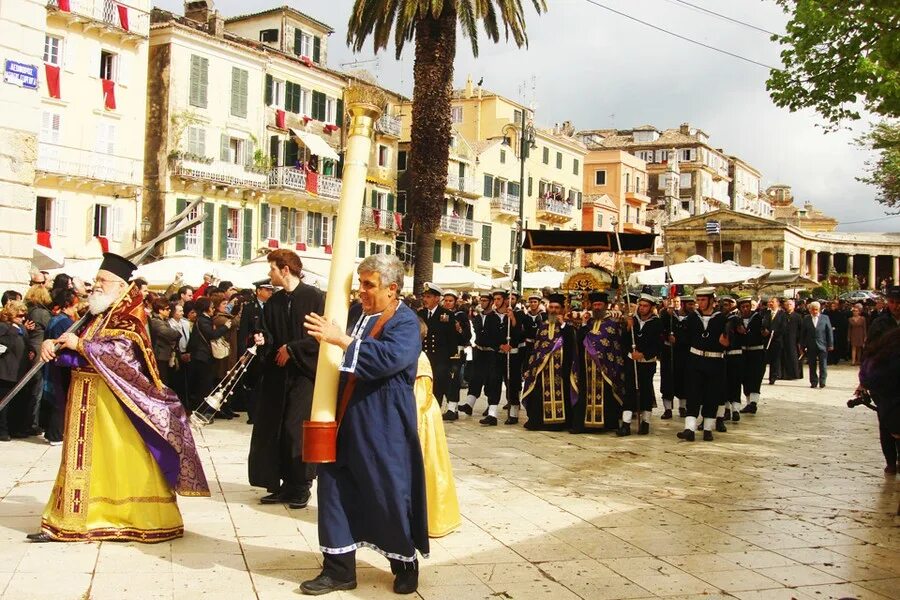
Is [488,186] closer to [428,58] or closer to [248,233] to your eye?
[248,233]

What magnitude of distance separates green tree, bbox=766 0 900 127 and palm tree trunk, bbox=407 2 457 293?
8841mm

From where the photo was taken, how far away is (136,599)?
4734 mm

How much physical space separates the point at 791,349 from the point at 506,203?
35446mm

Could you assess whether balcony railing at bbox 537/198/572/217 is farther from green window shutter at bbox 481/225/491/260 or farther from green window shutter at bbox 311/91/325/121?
green window shutter at bbox 311/91/325/121

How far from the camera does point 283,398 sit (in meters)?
7.02

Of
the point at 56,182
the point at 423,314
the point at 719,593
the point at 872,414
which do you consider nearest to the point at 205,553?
the point at 719,593

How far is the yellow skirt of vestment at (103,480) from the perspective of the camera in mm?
5703

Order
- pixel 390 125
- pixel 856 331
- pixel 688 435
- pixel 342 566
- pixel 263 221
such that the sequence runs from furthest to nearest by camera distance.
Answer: pixel 390 125, pixel 263 221, pixel 856 331, pixel 688 435, pixel 342 566

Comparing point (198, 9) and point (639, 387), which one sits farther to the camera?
point (198, 9)

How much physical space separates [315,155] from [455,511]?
36238mm

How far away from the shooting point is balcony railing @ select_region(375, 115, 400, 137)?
4522 cm

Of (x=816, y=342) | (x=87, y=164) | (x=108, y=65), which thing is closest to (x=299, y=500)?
(x=816, y=342)

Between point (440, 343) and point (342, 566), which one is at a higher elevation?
point (440, 343)

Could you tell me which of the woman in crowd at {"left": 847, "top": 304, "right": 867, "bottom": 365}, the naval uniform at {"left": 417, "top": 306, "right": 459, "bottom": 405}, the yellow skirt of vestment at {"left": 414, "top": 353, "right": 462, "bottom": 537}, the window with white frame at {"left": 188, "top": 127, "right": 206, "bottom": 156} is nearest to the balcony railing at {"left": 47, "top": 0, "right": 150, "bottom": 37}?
the window with white frame at {"left": 188, "top": 127, "right": 206, "bottom": 156}
